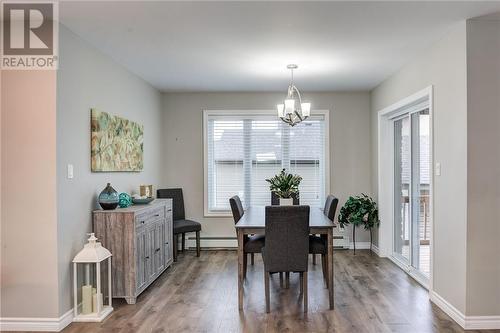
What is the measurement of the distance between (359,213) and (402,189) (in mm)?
740

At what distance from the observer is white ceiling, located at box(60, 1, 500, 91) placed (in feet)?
9.25

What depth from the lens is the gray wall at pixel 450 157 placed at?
3.10 metres

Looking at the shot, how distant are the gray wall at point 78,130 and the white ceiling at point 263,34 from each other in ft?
0.62

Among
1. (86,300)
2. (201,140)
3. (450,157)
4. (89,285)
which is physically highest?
(201,140)

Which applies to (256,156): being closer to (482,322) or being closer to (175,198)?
(175,198)

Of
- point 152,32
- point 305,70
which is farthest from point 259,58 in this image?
point 152,32

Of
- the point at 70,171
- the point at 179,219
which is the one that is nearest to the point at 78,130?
the point at 70,171

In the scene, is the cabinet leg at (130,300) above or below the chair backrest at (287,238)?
below

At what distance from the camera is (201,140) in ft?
20.1

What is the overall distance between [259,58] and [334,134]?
2421 millimetres

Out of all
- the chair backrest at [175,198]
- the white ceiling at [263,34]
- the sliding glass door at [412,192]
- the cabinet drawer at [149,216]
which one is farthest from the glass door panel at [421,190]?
the chair backrest at [175,198]

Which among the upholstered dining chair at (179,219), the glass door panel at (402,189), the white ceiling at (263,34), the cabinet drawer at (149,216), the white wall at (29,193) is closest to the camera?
the white ceiling at (263,34)

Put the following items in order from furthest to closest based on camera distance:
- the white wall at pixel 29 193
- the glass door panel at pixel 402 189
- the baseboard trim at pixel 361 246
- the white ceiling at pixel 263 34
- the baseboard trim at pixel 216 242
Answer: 1. the baseboard trim at pixel 216 242
2. the baseboard trim at pixel 361 246
3. the glass door panel at pixel 402 189
4. the white wall at pixel 29 193
5. the white ceiling at pixel 263 34

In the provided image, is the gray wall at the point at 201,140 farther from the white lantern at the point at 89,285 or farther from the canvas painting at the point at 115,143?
the white lantern at the point at 89,285
